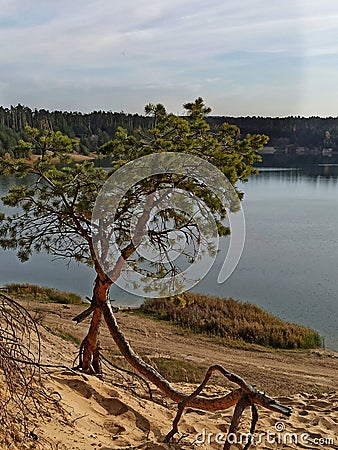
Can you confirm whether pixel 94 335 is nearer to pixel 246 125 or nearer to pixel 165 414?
pixel 165 414

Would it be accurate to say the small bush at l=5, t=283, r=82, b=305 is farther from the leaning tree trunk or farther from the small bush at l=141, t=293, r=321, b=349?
the leaning tree trunk

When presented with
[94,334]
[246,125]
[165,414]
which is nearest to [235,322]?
[94,334]

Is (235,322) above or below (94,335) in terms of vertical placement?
below

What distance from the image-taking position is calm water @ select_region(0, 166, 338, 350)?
48.9 feet

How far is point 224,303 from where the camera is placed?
47.3ft

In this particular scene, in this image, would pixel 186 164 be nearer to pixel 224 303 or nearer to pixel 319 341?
pixel 319 341

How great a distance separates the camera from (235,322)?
42.7ft

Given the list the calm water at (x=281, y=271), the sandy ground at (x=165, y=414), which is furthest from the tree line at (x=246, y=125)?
the sandy ground at (x=165, y=414)

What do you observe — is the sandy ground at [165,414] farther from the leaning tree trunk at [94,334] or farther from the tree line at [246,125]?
the tree line at [246,125]

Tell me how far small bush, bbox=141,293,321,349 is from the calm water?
2.56ft

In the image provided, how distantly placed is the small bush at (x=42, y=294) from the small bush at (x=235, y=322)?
222 cm

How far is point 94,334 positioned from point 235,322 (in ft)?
23.7

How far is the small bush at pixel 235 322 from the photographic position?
12.2 m

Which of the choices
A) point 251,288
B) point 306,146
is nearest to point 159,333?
point 251,288
